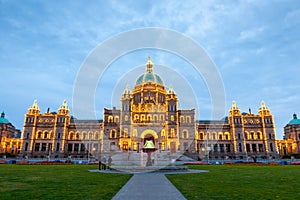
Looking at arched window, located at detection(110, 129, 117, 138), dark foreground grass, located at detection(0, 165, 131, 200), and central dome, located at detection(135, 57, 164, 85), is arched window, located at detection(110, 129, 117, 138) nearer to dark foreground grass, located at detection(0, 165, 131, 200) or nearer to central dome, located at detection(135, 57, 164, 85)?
central dome, located at detection(135, 57, 164, 85)

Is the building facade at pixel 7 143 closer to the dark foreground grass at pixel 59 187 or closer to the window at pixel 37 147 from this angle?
the window at pixel 37 147

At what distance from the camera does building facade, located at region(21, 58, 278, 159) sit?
221 feet

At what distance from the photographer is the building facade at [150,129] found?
2653 inches

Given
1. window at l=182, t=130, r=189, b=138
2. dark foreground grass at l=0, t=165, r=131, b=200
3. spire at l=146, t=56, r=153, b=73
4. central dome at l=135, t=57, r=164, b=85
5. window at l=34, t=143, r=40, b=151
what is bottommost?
dark foreground grass at l=0, t=165, r=131, b=200

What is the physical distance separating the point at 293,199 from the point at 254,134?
76.0 m

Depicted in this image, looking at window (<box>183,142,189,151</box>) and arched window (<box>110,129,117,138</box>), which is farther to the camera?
arched window (<box>110,129,117,138</box>)

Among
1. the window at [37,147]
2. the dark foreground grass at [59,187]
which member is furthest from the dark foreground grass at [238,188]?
the window at [37,147]

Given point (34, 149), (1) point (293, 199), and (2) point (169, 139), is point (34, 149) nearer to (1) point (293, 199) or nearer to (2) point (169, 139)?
(2) point (169, 139)

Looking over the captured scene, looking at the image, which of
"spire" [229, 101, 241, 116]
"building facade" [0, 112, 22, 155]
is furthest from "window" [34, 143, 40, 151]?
"spire" [229, 101, 241, 116]

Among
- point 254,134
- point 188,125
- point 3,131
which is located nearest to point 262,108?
point 254,134

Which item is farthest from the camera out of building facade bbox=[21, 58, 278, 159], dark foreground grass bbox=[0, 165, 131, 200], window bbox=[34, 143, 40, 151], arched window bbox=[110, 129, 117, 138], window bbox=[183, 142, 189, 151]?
window bbox=[34, 143, 40, 151]

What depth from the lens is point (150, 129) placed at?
6562 cm

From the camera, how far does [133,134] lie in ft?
215

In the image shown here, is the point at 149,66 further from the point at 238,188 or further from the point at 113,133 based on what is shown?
the point at 238,188
